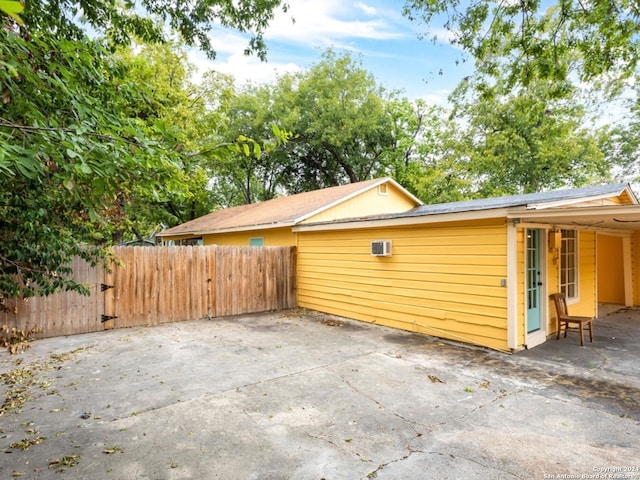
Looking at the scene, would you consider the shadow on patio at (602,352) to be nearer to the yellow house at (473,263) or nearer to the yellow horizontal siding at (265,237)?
the yellow house at (473,263)

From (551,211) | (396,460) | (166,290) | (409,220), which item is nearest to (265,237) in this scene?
(166,290)

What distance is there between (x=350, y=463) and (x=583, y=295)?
7.33m

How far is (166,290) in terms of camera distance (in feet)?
25.4

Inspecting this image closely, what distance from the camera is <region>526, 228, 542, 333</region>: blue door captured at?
5.84m

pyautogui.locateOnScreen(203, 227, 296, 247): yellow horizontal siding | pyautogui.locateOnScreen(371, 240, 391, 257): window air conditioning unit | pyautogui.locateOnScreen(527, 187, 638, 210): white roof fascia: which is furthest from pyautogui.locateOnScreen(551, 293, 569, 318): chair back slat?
pyautogui.locateOnScreen(203, 227, 296, 247): yellow horizontal siding

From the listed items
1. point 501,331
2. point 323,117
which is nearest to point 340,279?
point 501,331

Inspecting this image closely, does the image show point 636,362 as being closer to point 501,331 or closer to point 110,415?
point 501,331

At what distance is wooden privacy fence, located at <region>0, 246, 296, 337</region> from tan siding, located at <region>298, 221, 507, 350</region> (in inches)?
44.0

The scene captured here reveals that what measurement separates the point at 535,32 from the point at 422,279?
4.59 meters

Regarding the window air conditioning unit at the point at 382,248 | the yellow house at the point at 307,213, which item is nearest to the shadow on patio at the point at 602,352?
the window air conditioning unit at the point at 382,248

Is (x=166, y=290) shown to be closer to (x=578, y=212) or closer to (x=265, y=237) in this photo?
(x=265, y=237)

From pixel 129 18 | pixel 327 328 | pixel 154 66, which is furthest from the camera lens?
pixel 154 66

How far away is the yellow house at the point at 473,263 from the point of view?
17.7 ft

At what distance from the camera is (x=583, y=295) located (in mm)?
7508
